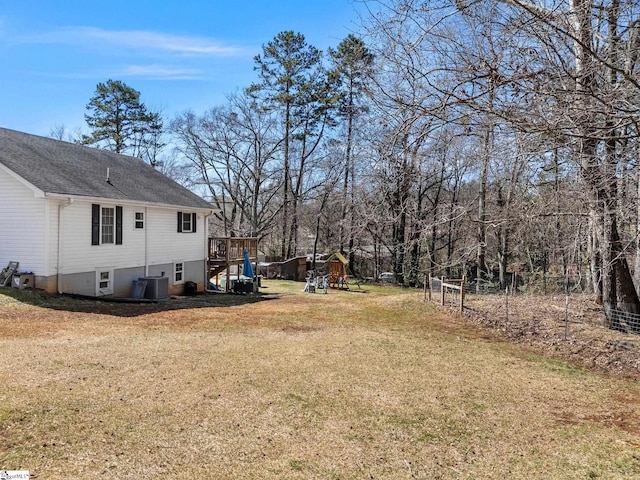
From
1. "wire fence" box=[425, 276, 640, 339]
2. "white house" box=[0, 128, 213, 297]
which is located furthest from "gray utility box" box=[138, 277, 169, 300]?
"wire fence" box=[425, 276, 640, 339]

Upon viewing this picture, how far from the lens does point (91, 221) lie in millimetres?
13492

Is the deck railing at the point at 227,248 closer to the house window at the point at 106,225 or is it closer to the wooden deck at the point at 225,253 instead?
the wooden deck at the point at 225,253

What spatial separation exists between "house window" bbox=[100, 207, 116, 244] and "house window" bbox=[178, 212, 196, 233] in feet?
11.8

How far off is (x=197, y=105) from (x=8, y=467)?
3079 cm

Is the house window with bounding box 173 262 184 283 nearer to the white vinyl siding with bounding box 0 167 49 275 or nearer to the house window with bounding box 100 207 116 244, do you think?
the house window with bounding box 100 207 116 244

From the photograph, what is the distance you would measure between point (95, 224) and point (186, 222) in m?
4.87

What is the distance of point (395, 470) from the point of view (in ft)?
12.1

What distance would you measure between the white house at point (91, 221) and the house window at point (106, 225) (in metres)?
0.03

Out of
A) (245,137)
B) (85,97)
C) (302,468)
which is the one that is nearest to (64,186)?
(302,468)

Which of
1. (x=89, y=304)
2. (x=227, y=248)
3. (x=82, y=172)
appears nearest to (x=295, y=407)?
(x=89, y=304)

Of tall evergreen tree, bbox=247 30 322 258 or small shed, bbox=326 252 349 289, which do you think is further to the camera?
tall evergreen tree, bbox=247 30 322 258

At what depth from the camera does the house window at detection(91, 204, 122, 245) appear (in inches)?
537

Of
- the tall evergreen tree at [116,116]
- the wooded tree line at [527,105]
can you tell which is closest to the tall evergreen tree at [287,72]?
the tall evergreen tree at [116,116]

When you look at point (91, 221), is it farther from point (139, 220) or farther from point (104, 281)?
point (139, 220)
